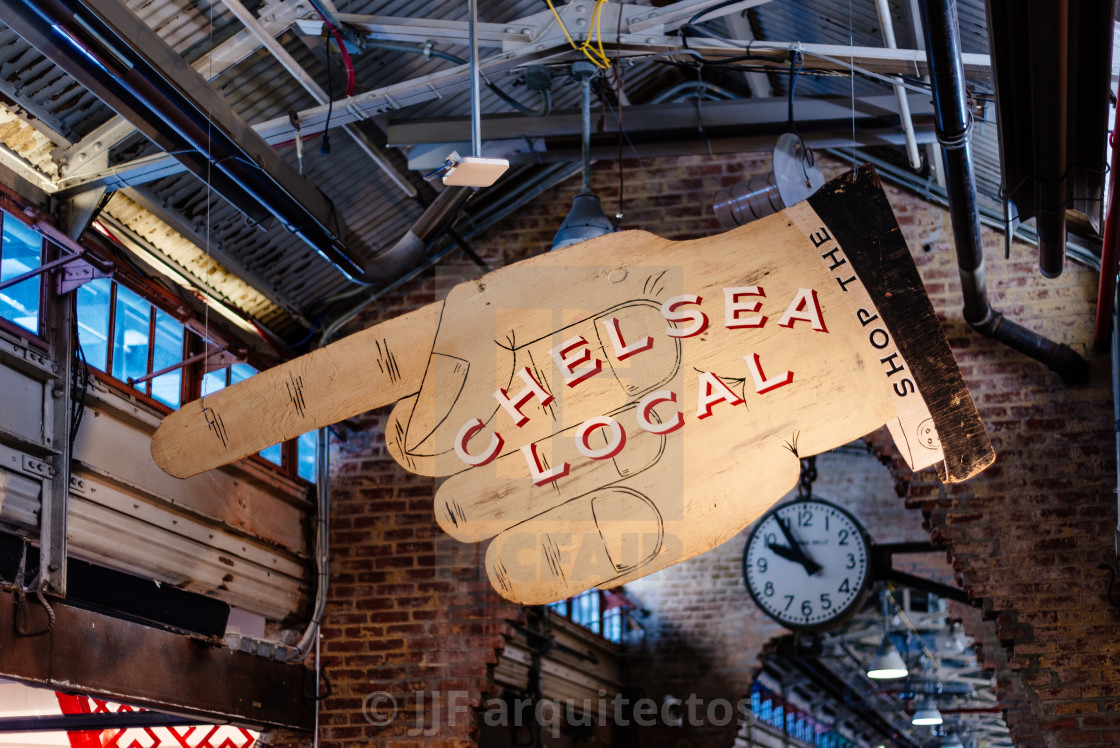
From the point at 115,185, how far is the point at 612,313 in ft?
9.48

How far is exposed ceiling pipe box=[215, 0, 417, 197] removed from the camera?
4.78m

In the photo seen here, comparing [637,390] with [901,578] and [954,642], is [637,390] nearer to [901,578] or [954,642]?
[901,578]

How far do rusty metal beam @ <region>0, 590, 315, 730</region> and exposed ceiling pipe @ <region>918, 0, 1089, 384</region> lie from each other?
11.9ft

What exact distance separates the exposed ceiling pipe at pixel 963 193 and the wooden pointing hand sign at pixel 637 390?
0.69 meters

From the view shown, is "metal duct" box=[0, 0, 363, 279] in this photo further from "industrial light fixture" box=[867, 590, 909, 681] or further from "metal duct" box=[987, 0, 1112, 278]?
"industrial light fixture" box=[867, 590, 909, 681]

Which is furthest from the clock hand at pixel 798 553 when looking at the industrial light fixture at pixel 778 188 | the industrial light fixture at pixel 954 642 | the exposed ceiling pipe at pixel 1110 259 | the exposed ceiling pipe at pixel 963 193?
the industrial light fixture at pixel 954 642

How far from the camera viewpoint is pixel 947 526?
6.05m

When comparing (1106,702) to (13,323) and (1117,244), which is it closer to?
(1117,244)

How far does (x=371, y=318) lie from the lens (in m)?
6.99

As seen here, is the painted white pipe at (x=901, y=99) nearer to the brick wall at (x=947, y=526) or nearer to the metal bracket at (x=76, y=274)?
the brick wall at (x=947, y=526)

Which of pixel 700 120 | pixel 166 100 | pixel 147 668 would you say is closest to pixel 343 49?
pixel 166 100

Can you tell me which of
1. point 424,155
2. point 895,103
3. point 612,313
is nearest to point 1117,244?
point 895,103

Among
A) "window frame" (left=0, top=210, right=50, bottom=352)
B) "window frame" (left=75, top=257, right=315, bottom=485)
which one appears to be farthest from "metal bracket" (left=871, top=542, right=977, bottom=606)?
"window frame" (left=0, top=210, right=50, bottom=352)

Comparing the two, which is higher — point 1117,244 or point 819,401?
point 1117,244
